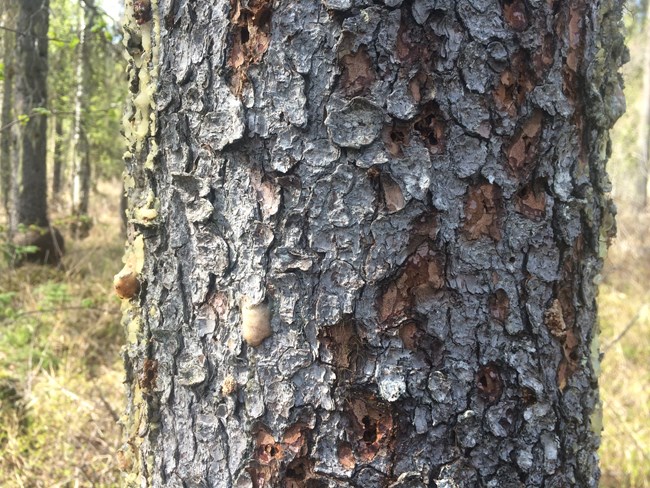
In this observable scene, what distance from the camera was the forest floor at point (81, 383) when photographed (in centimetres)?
273

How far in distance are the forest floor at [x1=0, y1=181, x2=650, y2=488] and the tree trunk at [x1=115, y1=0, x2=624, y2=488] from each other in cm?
102

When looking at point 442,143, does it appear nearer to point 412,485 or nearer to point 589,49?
point 589,49

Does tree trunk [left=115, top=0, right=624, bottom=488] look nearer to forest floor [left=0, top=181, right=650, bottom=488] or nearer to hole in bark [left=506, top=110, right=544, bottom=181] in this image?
hole in bark [left=506, top=110, right=544, bottom=181]

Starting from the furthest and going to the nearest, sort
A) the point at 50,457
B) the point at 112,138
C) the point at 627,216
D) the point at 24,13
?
the point at 112,138 → the point at 627,216 → the point at 24,13 → the point at 50,457

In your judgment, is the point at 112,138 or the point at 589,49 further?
the point at 112,138

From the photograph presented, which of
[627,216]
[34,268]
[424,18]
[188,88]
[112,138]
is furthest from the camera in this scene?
[112,138]

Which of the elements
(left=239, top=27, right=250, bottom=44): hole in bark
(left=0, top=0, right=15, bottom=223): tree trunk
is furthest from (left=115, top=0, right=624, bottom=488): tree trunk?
(left=0, top=0, right=15, bottom=223): tree trunk

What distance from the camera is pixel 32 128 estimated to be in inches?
272

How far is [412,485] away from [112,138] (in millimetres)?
9565

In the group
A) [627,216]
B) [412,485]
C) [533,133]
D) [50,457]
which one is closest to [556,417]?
[412,485]

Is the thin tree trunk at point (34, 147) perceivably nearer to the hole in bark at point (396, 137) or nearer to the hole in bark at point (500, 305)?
the hole in bark at point (396, 137)

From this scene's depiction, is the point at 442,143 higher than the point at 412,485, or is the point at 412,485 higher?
the point at 442,143

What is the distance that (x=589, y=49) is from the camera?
104 cm

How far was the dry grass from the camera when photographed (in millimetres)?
2654
